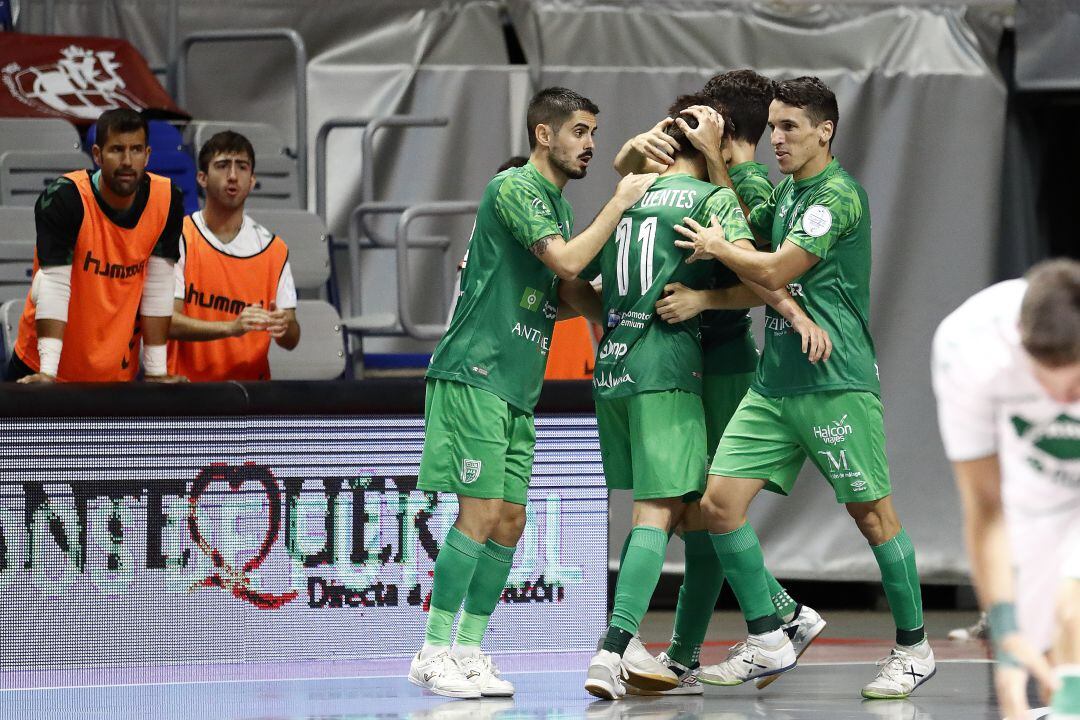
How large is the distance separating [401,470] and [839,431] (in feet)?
5.88

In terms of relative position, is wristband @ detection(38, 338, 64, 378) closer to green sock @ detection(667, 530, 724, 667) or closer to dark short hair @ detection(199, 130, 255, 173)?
dark short hair @ detection(199, 130, 255, 173)

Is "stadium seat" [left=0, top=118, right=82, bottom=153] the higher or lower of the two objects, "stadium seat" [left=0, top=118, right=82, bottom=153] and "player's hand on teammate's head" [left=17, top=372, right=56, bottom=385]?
A: the higher

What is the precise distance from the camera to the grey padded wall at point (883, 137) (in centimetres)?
874

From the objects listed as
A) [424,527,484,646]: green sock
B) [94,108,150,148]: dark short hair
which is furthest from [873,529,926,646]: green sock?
[94,108,150,148]: dark short hair

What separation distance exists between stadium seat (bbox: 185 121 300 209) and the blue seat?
196 mm

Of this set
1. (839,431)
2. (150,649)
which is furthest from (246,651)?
(839,431)

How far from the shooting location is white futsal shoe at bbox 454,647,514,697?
5.18m

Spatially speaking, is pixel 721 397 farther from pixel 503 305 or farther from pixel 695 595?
pixel 503 305

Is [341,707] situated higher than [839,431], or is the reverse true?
[839,431]

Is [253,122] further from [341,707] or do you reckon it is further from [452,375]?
[341,707]

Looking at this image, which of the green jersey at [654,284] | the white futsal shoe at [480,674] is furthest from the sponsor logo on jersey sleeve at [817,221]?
the white futsal shoe at [480,674]

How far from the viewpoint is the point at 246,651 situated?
233 inches

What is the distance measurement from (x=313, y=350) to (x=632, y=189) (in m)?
2.43

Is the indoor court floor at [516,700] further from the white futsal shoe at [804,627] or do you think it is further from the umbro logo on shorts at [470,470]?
the umbro logo on shorts at [470,470]
